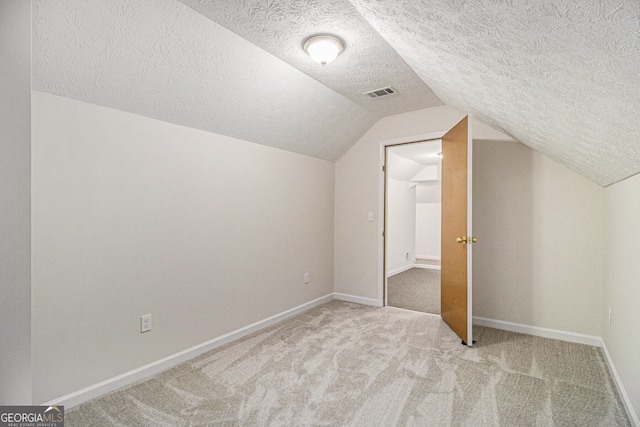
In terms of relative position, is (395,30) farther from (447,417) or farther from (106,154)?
(447,417)

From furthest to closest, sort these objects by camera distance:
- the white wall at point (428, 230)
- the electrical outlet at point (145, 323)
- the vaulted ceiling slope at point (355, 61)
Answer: the white wall at point (428, 230) < the electrical outlet at point (145, 323) < the vaulted ceiling slope at point (355, 61)

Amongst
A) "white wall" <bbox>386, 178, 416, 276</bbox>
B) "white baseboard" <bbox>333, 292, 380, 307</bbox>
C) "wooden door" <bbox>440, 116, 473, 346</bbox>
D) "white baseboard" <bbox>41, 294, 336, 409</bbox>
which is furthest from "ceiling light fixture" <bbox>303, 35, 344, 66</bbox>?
"white wall" <bbox>386, 178, 416, 276</bbox>

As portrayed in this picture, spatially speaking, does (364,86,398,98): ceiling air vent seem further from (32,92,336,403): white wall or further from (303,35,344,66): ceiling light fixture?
(32,92,336,403): white wall

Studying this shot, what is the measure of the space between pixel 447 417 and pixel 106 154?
2.60m

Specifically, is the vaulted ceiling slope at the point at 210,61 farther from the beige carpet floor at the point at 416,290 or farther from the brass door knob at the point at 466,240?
the beige carpet floor at the point at 416,290

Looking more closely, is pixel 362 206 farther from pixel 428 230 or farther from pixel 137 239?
pixel 428 230

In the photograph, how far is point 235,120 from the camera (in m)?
2.72

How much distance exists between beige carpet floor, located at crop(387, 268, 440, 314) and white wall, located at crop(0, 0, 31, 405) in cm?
362

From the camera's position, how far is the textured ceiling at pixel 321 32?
179 cm

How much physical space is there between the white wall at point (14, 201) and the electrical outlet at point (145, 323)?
4.65ft

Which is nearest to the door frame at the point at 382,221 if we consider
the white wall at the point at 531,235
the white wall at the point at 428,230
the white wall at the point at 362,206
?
the white wall at the point at 362,206

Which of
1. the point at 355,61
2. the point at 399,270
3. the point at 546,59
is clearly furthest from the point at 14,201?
the point at 399,270

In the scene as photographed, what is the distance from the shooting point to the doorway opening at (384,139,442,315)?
460 cm

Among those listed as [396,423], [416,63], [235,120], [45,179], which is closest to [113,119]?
[45,179]
